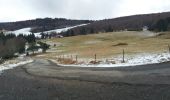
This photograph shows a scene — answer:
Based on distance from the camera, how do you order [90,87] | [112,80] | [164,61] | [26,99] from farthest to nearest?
[164,61] → [112,80] → [90,87] → [26,99]

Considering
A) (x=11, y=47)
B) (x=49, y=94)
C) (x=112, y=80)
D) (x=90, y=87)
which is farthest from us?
(x=11, y=47)

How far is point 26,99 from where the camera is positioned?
20453mm

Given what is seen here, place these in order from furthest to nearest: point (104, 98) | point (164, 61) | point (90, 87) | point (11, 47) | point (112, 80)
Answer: point (11, 47) → point (164, 61) → point (112, 80) → point (90, 87) → point (104, 98)

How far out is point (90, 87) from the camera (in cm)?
2355

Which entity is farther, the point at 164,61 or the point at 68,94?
the point at 164,61

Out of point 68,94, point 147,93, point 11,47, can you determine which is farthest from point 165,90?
point 11,47

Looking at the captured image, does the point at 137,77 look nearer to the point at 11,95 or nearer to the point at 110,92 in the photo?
the point at 110,92

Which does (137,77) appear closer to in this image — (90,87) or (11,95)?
(90,87)

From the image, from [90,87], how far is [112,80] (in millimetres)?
2824

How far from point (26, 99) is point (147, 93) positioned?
214 inches

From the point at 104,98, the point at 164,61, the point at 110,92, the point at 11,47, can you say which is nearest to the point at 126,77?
the point at 110,92

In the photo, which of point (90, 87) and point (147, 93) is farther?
point (90, 87)

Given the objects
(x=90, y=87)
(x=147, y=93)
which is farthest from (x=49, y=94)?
(x=147, y=93)

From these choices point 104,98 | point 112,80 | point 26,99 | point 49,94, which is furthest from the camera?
point 112,80
